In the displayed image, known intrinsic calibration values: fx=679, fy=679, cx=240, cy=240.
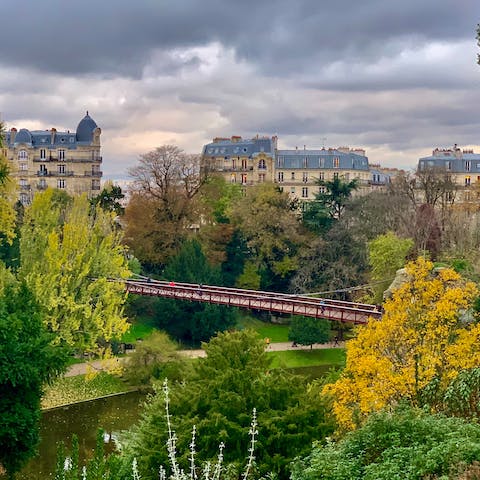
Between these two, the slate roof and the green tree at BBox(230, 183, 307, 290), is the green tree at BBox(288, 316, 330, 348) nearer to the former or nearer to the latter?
the green tree at BBox(230, 183, 307, 290)

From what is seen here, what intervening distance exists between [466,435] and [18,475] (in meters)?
14.6

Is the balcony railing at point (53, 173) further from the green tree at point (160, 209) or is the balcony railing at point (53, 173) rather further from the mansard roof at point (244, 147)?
the green tree at point (160, 209)

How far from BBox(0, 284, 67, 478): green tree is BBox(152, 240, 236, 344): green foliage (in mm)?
19931

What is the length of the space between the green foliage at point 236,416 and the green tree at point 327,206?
3145cm

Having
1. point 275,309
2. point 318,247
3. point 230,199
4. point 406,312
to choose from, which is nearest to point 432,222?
point 318,247

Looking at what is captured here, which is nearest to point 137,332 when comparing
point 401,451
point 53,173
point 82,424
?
point 82,424

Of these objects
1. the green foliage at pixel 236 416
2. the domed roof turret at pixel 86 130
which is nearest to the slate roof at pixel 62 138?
the domed roof turret at pixel 86 130

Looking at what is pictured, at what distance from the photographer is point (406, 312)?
1633 centimetres

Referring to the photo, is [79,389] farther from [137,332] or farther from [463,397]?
[463,397]

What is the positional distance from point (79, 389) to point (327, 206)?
24.1 m

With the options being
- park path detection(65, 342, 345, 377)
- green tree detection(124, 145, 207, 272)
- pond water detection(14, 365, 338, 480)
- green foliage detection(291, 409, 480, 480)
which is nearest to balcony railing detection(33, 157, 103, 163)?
green tree detection(124, 145, 207, 272)

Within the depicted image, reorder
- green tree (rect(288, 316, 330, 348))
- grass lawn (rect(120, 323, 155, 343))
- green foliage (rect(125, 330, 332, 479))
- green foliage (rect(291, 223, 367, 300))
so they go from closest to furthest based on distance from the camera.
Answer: green foliage (rect(125, 330, 332, 479)), green tree (rect(288, 316, 330, 348)), grass lawn (rect(120, 323, 155, 343)), green foliage (rect(291, 223, 367, 300))

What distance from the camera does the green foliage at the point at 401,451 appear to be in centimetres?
830

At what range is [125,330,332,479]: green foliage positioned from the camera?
13102 millimetres
